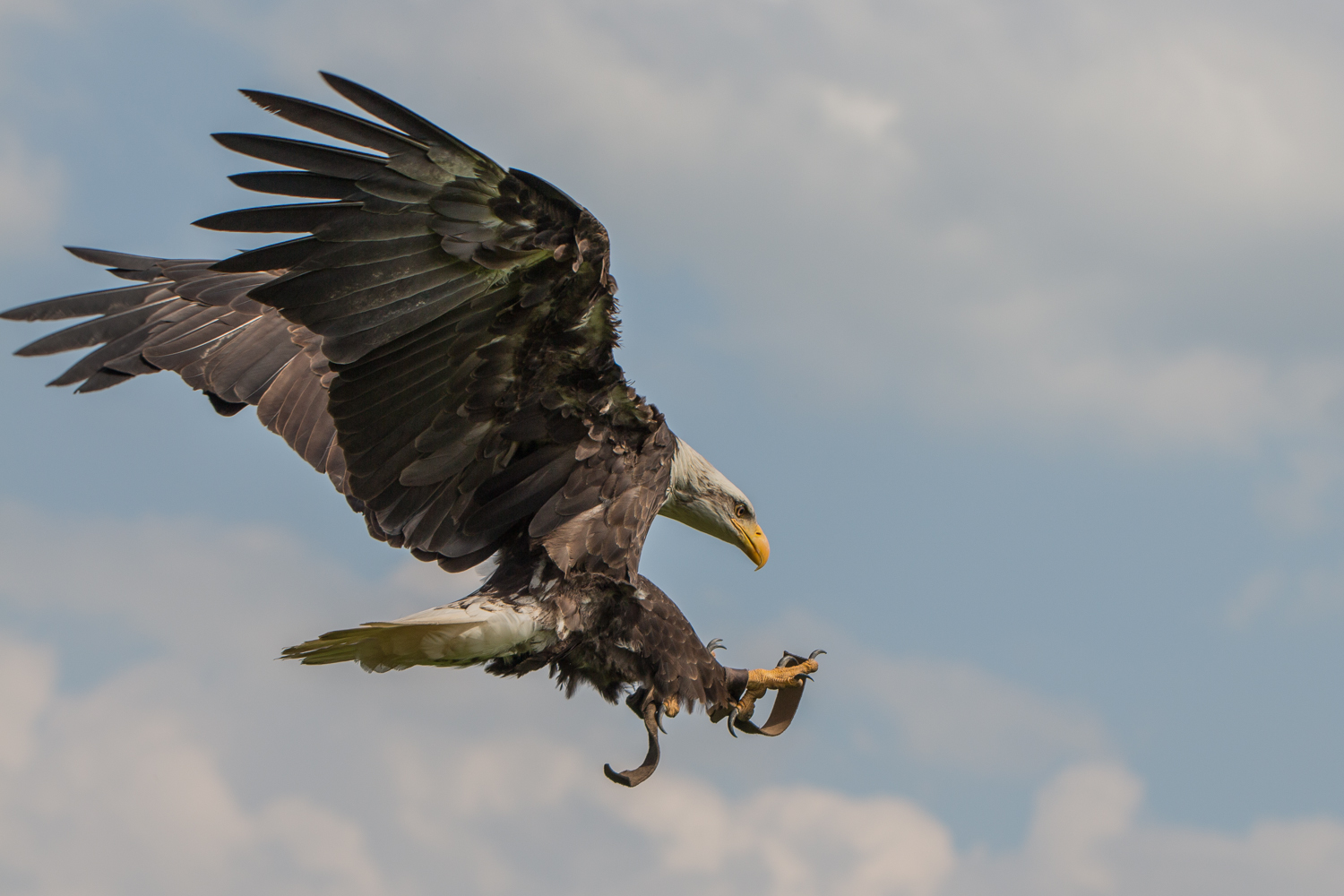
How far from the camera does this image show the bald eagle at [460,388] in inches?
174

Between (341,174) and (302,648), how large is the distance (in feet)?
6.26

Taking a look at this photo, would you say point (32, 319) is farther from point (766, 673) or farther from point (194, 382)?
point (766, 673)

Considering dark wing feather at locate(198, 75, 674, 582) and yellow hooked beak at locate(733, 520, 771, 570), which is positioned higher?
yellow hooked beak at locate(733, 520, 771, 570)

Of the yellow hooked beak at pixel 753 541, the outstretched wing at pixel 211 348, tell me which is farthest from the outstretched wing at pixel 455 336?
the outstretched wing at pixel 211 348

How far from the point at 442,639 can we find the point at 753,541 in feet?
6.13

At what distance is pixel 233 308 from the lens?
6.72 meters

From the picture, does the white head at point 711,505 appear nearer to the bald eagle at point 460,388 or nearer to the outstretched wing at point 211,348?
the bald eagle at point 460,388

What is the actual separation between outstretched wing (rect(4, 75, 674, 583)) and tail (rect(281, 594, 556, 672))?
314 millimetres

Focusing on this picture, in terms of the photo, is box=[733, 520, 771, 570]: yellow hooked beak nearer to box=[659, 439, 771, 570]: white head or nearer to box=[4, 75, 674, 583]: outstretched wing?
box=[659, 439, 771, 570]: white head

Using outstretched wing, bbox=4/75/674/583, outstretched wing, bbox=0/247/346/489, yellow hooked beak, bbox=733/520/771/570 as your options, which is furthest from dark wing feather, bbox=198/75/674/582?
outstretched wing, bbox=0/247/346/489

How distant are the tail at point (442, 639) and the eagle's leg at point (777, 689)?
51.2 inches

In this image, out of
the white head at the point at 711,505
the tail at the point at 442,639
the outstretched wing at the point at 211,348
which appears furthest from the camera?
the outstretched wing at the point at 211,348

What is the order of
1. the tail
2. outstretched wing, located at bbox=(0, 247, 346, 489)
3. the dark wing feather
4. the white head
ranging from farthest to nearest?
outstretched wing, located at bbox=(0, 247, 346, 489) → the white head → the tail → the dark wing feather

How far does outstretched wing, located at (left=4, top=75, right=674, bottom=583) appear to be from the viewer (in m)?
4.36
